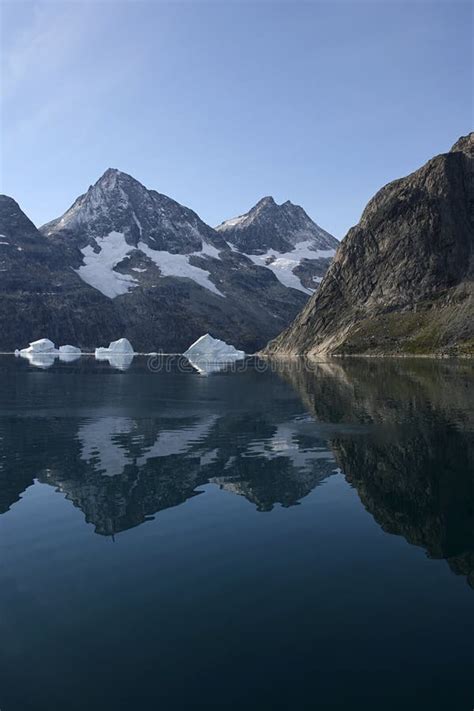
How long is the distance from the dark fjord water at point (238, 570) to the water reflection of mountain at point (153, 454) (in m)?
0.22

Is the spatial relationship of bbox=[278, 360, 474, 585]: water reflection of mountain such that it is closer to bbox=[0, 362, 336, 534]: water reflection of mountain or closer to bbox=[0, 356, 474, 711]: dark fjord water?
bbox=[0, 356, 474, 711]: dark fjord water

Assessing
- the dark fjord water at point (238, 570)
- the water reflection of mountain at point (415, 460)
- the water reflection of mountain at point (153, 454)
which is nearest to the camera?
the dark fjord water at point (238, 570)

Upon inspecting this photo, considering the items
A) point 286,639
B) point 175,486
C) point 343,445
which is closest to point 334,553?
point 286,639

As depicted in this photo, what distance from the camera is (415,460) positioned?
34.7 meters

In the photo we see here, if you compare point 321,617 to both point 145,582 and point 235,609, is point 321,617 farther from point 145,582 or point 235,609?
point 145,582

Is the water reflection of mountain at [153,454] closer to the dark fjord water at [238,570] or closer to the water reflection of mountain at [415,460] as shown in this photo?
the dark fjord water at [238,570]

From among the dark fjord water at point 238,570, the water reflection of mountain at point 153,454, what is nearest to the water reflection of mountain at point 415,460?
the dark fjord water at point 238,570

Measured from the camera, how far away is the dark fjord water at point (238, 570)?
12.8 m

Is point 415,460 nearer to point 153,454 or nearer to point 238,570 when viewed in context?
point 153,454

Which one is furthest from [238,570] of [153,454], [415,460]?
[153,454]

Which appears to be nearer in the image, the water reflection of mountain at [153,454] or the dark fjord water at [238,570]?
the dark fjord water at [238,570]

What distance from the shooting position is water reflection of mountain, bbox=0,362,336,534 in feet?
95.7

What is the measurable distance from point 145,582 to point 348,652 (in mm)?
7409

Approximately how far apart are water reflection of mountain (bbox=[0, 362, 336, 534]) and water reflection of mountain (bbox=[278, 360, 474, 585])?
9.27ft
